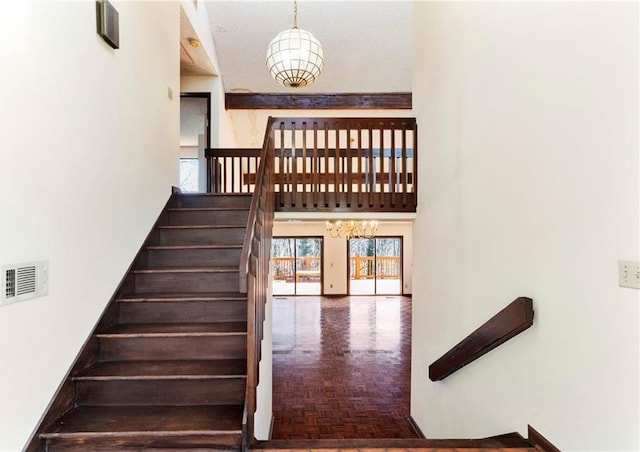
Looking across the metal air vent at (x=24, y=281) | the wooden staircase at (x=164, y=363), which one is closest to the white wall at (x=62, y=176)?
the metal air vent at (x=24, y=281)

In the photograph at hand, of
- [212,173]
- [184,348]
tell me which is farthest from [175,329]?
[212,173]

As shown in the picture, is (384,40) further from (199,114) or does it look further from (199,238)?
(199,238)

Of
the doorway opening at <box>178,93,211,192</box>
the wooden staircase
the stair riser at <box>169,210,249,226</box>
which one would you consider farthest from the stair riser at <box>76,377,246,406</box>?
the doorway opening at <box>178,93,211,192</box>

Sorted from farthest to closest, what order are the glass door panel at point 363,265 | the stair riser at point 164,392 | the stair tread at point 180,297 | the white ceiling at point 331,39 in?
the glass door panel at point 363,265 < the white ceiling at point 331,39 < the stair tread at point 180,297 < the stair riser at point 164,392

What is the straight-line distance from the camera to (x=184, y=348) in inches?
99.1

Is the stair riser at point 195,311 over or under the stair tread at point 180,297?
under

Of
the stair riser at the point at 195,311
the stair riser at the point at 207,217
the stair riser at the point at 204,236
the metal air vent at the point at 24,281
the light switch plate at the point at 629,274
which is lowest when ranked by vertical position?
the stair riser at the point at 195,311

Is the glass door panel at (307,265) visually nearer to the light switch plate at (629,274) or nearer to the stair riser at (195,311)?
the stair riser at (195,311)

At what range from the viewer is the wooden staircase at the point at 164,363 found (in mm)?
1900

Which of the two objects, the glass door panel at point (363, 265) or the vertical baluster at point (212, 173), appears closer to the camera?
the vertical baluster at point (212, 173)

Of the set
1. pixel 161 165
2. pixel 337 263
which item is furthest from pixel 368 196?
pixel 337 263

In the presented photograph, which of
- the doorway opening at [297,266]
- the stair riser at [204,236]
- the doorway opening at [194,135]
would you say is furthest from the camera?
the doorway opening at [297,266]

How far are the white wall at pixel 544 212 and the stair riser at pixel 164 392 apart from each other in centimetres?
158

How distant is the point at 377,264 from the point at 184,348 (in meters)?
10.5
